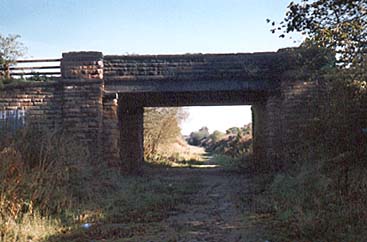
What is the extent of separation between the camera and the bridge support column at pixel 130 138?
48.9ft

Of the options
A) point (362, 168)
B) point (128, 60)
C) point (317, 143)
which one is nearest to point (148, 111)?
point (128, 60)

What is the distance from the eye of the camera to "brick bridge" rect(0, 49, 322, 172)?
1247cm

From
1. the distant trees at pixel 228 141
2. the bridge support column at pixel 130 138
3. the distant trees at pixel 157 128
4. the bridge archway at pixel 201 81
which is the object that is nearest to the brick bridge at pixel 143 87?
the bridge archway at pixel 201 81

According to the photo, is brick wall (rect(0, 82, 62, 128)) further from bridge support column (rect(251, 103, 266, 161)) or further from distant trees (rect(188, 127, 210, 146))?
distant trees (rect(188, 127, 210, 146))

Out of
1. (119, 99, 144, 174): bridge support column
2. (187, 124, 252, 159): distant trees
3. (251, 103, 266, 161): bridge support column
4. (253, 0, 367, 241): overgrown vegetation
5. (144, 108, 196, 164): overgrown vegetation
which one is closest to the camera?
(253, 0, 367, 241): overgrown vegetation

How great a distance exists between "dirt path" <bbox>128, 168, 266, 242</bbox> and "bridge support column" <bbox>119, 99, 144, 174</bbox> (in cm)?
459

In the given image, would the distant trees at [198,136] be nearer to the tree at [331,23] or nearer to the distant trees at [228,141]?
the distant trees at [228,141]

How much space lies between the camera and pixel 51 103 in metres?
12.6

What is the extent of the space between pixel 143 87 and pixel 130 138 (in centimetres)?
337

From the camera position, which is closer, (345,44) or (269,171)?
Result: (345,44)

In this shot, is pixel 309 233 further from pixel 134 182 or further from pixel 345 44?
pixel 134 182

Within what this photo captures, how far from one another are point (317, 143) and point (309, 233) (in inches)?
134

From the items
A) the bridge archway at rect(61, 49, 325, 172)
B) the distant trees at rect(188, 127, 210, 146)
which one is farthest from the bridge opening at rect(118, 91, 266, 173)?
the distant trees at rect(188, 127, 210, 146)

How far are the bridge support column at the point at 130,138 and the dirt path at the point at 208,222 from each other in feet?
15.1
